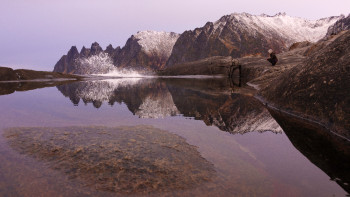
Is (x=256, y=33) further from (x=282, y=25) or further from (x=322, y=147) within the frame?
(x=322, y=147)

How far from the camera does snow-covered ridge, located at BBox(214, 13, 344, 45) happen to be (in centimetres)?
15400

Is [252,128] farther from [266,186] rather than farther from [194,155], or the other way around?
[266,186]

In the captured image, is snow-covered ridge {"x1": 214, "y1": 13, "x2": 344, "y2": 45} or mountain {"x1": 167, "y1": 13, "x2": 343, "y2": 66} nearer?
mountain {"x1": 167, "y1": 13, "x2": 343, "y2": 66}

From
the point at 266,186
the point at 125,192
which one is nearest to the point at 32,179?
the point at 125,192

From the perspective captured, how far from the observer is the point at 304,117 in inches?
306

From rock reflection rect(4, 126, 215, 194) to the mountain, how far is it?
492ft

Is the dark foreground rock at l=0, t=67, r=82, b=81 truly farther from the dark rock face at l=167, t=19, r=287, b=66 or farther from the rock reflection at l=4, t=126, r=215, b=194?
the dark rock face at l=167, t=19, r=287, b=66

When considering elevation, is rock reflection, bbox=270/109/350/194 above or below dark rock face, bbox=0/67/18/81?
below

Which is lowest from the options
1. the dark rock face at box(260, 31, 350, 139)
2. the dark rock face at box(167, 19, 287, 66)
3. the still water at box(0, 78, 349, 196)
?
the still water at box(0, 78, 349, 196)

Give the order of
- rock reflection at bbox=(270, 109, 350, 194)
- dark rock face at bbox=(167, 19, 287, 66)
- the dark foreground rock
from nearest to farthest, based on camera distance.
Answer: rock reflection at bbox=(270, 109, 350, 194) < the dark foreground rock < dark rock face at bbox=(167, 19, 287, 66)

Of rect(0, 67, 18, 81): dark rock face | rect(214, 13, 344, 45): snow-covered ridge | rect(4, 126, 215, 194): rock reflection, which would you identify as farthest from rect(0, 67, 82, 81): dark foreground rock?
rect(214, 13, 344, 45): snow-covered ridge

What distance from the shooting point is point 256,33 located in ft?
505

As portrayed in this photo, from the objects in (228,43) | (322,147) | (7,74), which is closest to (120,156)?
(322,147)

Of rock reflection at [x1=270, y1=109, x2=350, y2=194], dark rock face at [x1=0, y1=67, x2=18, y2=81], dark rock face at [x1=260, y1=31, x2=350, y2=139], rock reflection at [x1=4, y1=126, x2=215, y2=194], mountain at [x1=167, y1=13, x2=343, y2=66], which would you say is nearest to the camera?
rock reflection at [x1=4, y1=126, x2=215, y2=194]
